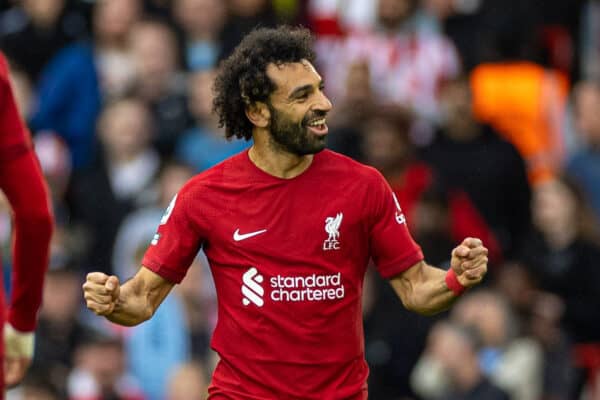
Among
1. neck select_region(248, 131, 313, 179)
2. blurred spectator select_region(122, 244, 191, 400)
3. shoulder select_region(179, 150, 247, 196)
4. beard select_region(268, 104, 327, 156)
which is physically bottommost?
blurred spectator select_region(122, 244, 191, 400)

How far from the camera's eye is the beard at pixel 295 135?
670 cm

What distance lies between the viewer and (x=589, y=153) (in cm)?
1128

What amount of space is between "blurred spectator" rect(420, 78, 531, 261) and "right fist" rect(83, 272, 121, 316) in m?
4.80

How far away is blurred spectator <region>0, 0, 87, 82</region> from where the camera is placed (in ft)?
42.0

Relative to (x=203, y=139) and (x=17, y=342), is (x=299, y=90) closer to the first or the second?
(x=17, y=342)

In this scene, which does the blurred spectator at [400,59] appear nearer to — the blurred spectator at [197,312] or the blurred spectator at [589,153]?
the blurred spectator at [589,153]

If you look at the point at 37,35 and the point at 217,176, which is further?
the point at 37,35

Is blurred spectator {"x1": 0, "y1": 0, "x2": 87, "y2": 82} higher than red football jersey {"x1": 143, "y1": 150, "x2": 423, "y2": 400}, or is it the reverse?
red football jersey {"x1": 143, "y1": 150, "x2": 423, "y2": 400}

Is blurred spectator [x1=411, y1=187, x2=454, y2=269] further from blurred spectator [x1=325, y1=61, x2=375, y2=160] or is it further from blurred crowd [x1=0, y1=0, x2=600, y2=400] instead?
blurred spectator [x1=325, y1=61, x2=375, y2=160]

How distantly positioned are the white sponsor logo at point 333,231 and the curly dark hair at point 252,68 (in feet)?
1.77

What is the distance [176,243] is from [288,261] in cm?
45

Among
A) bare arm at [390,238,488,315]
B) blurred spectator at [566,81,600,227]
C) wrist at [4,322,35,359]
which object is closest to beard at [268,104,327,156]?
bare arm at [390,238,488,315]

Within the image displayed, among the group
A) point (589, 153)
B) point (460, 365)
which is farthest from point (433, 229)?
point (589, 153)

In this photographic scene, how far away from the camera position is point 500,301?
33.9 feet
